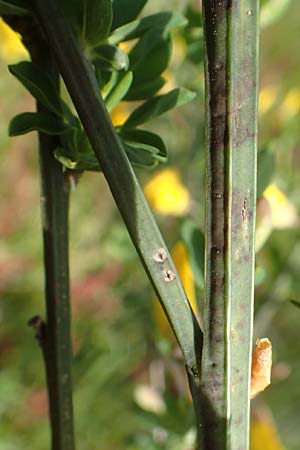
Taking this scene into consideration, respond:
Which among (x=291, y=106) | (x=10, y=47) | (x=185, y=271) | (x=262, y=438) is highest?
(x=10, y=47)

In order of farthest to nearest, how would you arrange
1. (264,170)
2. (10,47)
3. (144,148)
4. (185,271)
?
(10,47)
(185,271)
(264,170)
(144,148)

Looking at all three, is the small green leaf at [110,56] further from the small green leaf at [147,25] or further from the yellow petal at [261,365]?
the yellow petal at [261,365]

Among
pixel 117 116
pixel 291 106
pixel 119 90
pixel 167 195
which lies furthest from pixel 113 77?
pixel 291 106

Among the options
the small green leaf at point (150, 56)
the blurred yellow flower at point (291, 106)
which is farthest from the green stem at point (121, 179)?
the blurred yellow flower at point (291, 106)

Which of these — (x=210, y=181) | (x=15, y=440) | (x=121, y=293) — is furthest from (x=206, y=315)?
(x=15, y=440)

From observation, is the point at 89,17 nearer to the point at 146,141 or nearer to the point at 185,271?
the point at 146,141

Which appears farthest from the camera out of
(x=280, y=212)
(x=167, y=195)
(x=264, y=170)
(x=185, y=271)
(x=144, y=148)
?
(x=167, y=195)
